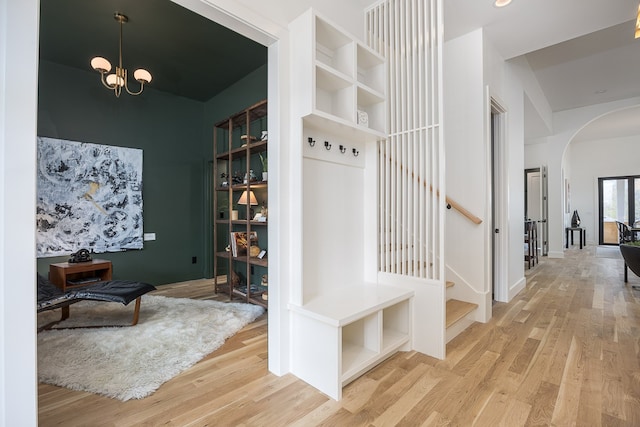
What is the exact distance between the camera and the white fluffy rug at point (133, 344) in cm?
207

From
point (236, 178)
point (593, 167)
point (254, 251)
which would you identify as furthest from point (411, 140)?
point (593, 167)

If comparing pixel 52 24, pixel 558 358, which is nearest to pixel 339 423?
pixel 558 358

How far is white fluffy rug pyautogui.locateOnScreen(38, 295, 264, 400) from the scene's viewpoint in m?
2.07

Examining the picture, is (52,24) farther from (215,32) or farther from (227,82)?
(227,82)

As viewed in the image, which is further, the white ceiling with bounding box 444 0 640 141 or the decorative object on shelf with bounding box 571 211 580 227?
the decorative object on shelf with bounding box 571 211 580 227

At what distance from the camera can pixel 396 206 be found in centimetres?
273

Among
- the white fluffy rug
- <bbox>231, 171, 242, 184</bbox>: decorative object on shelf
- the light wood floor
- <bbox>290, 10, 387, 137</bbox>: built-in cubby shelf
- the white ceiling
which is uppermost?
the white ceiling

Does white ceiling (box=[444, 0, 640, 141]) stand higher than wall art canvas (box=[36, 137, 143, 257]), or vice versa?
white ceiling (box=[444, 0, 640, 141])

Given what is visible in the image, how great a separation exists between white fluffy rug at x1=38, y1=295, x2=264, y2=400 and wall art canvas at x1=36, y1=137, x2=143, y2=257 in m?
0.92

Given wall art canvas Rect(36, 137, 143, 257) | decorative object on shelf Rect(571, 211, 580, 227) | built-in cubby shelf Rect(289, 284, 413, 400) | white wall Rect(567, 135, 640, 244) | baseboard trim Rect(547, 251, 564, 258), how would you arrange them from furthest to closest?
1. decorative object on shelf Rect(571, 211, 580, 227)
2. white wall Rect(567, 135, 640, 244)
3. baseboard trim Rect(547, 251, 564, 258)
4. wall art canvas Rect(36, 137, 143, 257)
5. built-in cubby shelf Rect(289, 284, 413, 400)

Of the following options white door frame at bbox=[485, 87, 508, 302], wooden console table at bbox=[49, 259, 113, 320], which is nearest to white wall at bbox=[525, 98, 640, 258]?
white door frame at bbox=[485, 87, 508, 302]

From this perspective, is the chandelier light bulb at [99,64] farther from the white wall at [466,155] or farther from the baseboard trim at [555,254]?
the baseboard trim at [555,254]

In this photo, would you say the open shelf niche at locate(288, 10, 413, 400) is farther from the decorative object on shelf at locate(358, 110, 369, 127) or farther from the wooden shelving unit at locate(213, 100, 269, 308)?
the wooden shelving unit at locate(213, 100, 269, 308)

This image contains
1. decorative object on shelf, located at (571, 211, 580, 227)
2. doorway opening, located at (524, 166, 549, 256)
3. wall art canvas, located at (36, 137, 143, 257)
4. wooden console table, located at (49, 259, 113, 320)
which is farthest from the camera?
decorative object on shelf, located at (571, 211, 580, 227)
